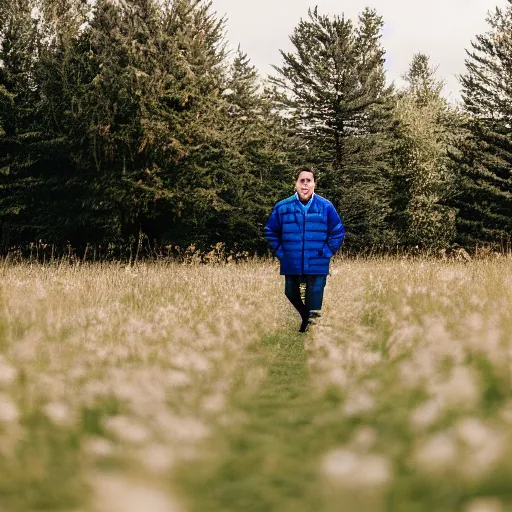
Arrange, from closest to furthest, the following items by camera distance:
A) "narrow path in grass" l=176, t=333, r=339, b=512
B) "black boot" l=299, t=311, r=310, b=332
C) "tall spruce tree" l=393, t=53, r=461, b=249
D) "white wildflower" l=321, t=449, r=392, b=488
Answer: "white wildflower" l=321, t=449, r=392, b=488, "narrow path in grass" l=176, t=333, r=339, b=512, "black boot" l=299, t=311, r=310, b=332, "tall spruce tree" l=393, t=53, r=461, b=249

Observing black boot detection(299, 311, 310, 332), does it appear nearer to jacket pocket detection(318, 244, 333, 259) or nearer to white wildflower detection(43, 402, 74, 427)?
jacket pocket detection(318, 244, 333, 259)

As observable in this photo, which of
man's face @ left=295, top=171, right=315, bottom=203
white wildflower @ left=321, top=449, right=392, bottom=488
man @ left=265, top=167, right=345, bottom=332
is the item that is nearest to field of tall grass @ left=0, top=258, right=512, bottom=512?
white wildflower @ left=321, top=449, right=392, bottom=488

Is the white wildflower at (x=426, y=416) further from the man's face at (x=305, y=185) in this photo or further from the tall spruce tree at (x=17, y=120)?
the tall spruce tree at (x=17, y=120)

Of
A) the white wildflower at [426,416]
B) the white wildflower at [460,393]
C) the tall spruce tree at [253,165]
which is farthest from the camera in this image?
the tall spruce tree at [253,165]

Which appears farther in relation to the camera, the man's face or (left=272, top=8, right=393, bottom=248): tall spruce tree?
(left=272, top=8, right=393, bottom=248): tall spruce tree

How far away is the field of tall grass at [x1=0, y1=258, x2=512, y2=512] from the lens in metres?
2.06

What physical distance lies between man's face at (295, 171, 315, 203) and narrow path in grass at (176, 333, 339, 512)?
2.78 metres

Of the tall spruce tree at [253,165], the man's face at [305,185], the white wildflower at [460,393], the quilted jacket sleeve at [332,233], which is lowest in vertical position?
the white wildflower at [460,393]

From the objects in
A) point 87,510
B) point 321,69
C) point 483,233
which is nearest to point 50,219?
point 321,69

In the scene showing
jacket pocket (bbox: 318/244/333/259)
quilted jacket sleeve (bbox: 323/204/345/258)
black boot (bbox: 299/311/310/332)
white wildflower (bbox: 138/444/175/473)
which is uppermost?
quilted jacket sleeve (bbox: 323/204/345/258)

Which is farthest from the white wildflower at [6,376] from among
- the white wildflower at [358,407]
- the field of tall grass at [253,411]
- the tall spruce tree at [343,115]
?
the tall spruce tree at [343,115]

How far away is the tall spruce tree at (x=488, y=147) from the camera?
84.1ft

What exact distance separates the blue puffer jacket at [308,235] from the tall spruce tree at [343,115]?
714 inches

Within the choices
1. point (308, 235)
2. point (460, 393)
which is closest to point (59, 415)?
point (460, 393)
